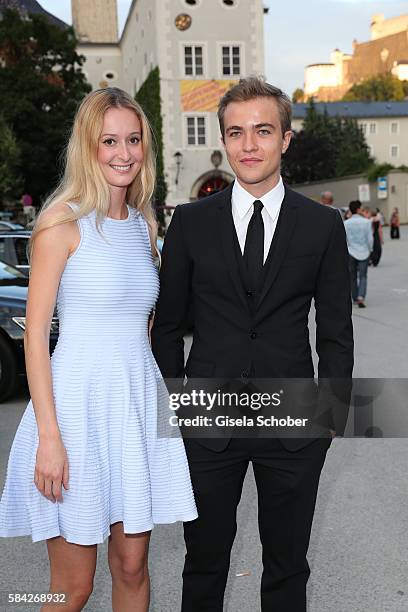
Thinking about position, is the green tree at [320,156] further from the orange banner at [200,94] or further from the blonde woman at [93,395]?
the blonde woman at [93,395]

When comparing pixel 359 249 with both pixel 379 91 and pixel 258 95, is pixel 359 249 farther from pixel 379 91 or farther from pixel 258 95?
pixel 379 91

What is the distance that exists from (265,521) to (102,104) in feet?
5.28

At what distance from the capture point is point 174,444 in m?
2.33

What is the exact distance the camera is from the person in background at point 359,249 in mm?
12516

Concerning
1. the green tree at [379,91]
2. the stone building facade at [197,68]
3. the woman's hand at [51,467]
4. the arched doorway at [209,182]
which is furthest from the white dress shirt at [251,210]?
the green tree at [379,91]

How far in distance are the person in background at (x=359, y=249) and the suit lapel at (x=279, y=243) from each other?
10.4 metres

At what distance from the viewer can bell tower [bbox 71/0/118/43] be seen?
62.6m

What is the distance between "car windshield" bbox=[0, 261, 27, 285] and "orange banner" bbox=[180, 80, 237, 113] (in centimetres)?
3011

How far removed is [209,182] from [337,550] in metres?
35.4

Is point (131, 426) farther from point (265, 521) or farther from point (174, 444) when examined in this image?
point (265, 521)

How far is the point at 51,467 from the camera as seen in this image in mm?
2102

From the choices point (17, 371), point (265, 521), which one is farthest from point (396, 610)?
point (17, 371)

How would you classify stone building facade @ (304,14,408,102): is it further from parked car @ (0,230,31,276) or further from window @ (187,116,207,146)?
parked car @ (0,230,31,276)

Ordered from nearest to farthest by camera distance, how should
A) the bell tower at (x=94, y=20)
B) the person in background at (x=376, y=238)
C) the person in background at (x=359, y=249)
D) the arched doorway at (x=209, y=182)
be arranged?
the person in background at (x=359, y=249) < the person in background at (x=376, y=238) < the arched doorway at (x=209, y=182) < the bell tower at (x=94, y=20)
